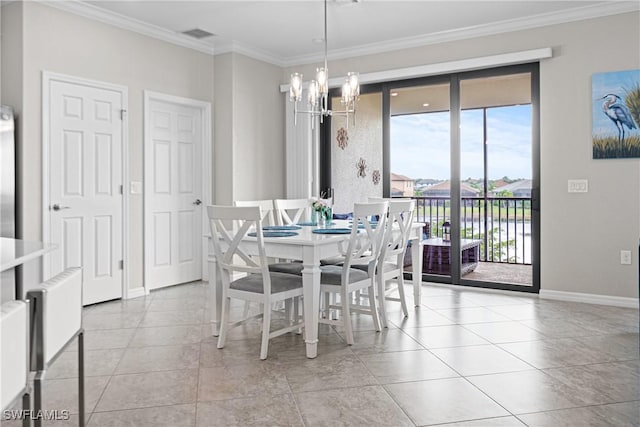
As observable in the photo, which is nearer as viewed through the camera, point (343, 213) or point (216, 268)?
point (216, 268)

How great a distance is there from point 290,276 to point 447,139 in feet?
9.44

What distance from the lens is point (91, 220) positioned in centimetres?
445

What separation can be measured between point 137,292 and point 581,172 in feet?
14.0

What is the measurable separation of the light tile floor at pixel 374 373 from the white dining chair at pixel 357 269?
6.6 inches

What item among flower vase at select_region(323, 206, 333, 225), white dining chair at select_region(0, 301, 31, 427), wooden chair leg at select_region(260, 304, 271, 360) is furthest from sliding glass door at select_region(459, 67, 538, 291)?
white dining chair at select_region(0, 301, 31, 427)

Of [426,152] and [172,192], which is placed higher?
[426,152]

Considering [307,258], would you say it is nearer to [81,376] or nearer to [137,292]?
[81,376]

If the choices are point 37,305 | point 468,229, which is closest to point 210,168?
point 468,229

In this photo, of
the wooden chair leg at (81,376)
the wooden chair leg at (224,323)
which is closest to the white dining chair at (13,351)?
the wooden chair leg at (81,376)

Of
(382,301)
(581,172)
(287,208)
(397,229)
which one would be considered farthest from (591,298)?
(287,208)

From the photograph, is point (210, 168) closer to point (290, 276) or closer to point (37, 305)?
point (290, 276)

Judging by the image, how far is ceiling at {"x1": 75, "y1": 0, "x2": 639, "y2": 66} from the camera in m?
4.39

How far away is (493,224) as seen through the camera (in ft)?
19.1

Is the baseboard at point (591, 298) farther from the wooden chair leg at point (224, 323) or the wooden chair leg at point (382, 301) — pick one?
the wooden chair leg at point (224, 323)
